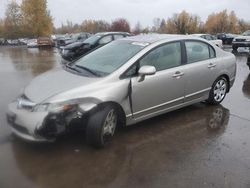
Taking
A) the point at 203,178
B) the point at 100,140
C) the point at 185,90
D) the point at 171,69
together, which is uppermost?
the point at 171,69

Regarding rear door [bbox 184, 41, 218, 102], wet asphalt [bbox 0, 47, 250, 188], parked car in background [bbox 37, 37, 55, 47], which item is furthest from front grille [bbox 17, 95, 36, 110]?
parked car in background [bbox 37, 37, 55, 47]

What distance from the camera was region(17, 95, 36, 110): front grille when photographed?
398cm

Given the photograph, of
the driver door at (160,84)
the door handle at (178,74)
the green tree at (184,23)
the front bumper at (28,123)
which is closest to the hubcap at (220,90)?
the driver door at (160,84)

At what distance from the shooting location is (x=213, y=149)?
436cm

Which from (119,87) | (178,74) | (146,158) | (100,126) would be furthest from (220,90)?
(100,126)

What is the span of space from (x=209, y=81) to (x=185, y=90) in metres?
0.80

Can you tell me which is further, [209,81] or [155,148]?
[209,81]

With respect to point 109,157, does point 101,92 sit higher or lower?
higher

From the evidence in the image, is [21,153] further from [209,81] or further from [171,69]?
[209,81]

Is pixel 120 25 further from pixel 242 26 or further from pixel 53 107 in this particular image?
pixel 53 107

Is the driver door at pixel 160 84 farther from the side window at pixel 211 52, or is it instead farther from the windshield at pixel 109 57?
the side window at pixel 211 52

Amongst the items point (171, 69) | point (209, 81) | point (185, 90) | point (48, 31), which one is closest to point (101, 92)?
point (171, 69)

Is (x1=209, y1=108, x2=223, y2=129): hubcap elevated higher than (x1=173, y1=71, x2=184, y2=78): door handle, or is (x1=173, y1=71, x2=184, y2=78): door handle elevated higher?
(x1=173, y1=71, x2=184, y2=78): door handle

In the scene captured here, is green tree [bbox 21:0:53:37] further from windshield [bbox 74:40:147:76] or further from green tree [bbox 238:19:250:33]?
green tree [bbox 238:19:250:33]
